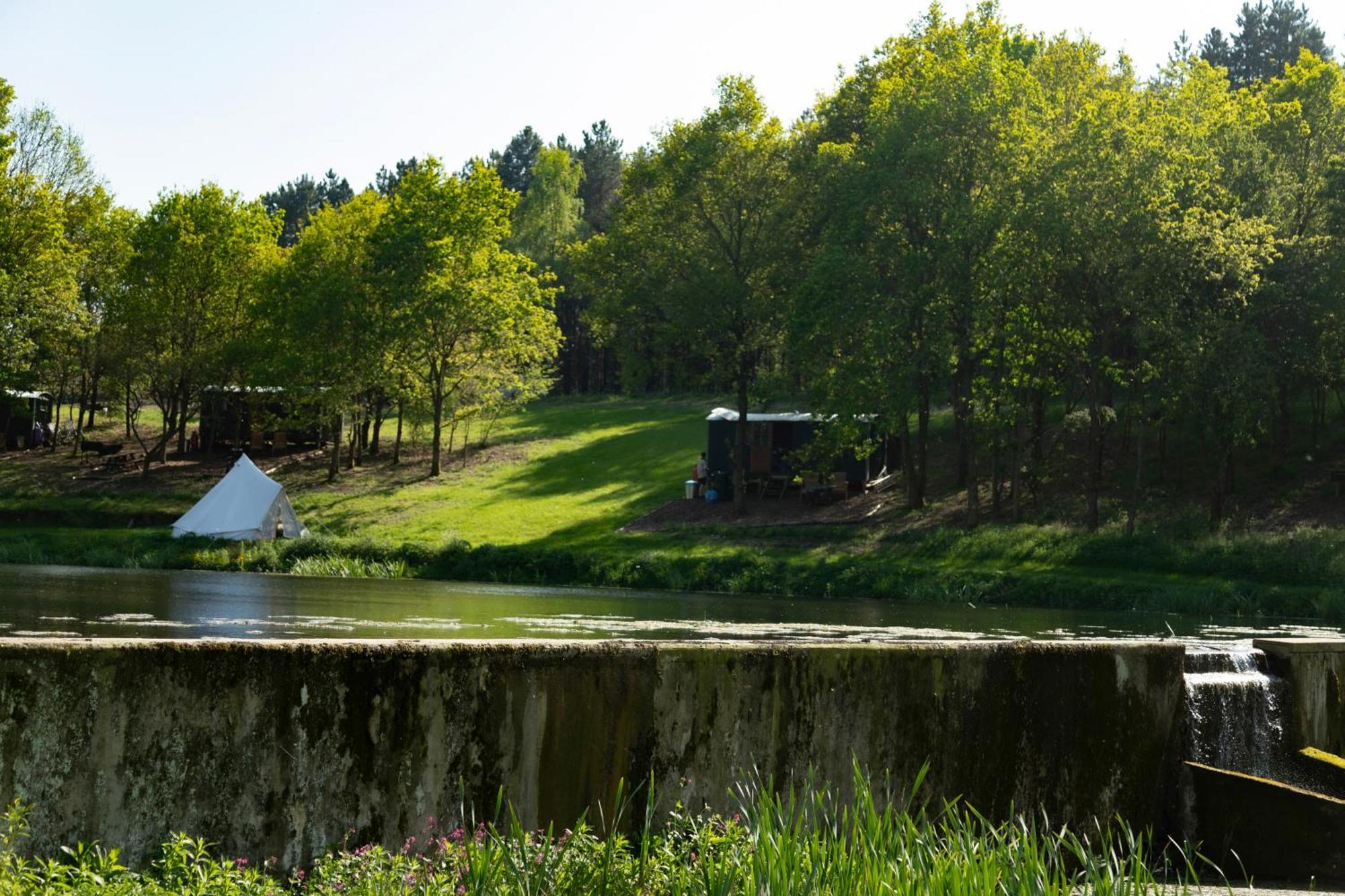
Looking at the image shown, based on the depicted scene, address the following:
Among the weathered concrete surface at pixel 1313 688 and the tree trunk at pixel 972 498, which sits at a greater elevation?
the tree trunk at pixel 972 498

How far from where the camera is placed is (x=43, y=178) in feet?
201

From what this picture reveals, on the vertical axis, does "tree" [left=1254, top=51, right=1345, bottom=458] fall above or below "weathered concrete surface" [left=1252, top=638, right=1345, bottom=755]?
above

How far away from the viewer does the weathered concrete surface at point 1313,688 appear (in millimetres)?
13977

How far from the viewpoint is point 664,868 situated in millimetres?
6938

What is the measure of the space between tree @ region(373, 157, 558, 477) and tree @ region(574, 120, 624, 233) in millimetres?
45520

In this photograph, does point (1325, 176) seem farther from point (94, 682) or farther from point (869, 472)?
point (94, 682)

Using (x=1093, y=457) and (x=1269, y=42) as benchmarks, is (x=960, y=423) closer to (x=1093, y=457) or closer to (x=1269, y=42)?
(x=1093, y=457)

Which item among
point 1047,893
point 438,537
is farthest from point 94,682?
point 438,537

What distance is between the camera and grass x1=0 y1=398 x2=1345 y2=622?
1309 inches

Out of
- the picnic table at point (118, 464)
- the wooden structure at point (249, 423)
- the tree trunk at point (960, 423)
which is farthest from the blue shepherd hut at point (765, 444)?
the picnic table at point (118, 464)

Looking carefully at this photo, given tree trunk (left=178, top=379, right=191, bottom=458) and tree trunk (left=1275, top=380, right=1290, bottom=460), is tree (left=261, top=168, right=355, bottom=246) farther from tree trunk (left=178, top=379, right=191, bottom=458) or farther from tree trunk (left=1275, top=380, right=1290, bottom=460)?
tree trunk (left=1275, top=380, right=1290, bottom=460)

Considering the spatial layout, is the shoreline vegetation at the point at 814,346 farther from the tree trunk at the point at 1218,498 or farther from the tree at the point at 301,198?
the tree at the point at 301,198

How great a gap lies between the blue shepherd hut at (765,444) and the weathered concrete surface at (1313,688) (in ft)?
118

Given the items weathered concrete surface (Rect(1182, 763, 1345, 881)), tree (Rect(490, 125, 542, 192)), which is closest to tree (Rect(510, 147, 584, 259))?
tree (Rect(490, 125, 542, 192))
